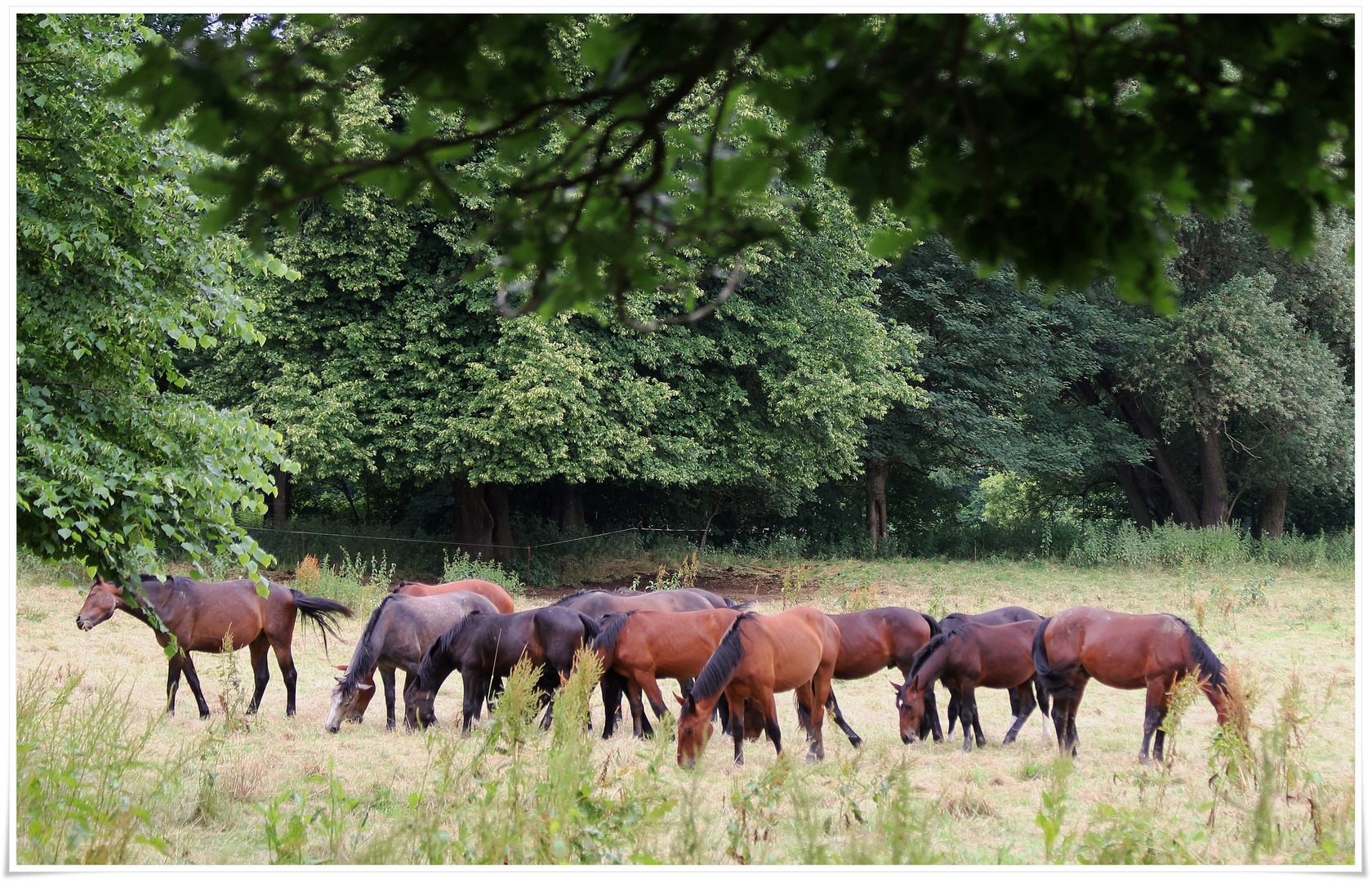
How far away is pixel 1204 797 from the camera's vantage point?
5969 mm

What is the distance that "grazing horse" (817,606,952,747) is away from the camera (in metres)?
8.70

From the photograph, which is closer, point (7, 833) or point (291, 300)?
point (7, 833)

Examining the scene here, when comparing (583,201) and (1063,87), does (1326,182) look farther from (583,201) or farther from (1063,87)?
(583,201)

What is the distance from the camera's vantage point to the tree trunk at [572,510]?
23312 mm

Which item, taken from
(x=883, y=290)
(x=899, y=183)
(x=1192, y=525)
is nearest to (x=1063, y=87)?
(x=899, y=183)

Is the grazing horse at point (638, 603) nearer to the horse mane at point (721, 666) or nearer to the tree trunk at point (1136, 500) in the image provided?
the horse mane at point (721, 666)

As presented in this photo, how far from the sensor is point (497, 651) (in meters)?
8.33

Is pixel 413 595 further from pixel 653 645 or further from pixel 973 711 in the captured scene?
pixel 973 711

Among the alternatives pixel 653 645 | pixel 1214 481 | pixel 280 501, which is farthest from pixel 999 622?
pixel 1214 481

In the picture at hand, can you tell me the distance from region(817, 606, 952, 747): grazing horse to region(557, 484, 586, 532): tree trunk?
1485 centimetres

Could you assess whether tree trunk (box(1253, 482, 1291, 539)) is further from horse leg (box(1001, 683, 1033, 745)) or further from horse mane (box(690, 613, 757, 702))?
horse mane (box(690, 613, 757, 702))

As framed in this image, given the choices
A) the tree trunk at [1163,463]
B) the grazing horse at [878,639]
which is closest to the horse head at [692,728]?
the grazing horse at [878,639]

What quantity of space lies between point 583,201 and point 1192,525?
90.4ft

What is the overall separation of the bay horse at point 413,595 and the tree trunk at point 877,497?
17.0m
